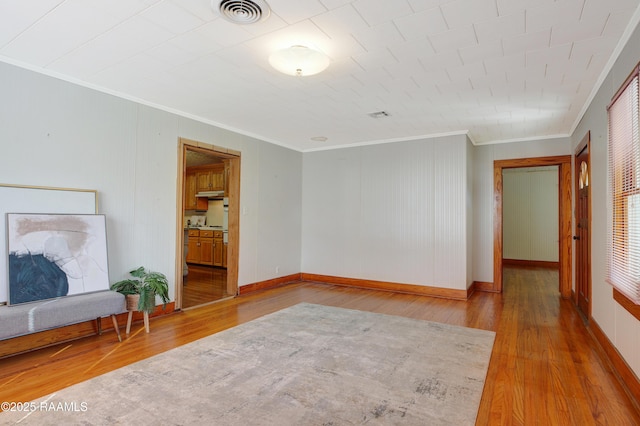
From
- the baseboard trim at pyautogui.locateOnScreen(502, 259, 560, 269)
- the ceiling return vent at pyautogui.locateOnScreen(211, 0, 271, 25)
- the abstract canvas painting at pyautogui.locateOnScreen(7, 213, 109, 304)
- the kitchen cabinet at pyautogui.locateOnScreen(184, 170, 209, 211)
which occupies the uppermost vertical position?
the ceiling return vent at pyautogui.locateOnScreen(211, 0, 271, 25)

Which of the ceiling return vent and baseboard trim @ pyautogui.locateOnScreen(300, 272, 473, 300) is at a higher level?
the ceiling return vent

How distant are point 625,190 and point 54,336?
4.99 metres

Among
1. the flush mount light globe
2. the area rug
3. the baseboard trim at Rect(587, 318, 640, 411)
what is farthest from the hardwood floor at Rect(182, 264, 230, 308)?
the baseboard trim at Rect(587, 318, 640, 411)

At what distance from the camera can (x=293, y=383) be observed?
2.40 metres

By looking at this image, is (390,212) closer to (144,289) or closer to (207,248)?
(144,289)

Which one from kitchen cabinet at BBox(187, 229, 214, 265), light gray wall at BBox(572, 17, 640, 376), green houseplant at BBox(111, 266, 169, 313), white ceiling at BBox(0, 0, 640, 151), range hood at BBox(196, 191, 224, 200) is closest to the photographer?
white ceiling at BBox(0, 0, 640, 151)

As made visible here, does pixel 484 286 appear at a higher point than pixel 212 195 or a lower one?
lower

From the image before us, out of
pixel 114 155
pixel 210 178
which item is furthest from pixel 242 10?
pixel 210 178

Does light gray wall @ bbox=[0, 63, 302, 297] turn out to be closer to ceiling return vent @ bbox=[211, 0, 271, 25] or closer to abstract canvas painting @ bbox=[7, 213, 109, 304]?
abstract canvas painting @ bbox=[7, 213, 109, 304]

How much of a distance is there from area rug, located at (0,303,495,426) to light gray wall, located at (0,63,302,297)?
1.60 m

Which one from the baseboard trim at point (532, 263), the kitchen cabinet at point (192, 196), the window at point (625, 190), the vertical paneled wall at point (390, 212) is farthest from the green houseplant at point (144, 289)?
the baseboard trim at point (532, 263)

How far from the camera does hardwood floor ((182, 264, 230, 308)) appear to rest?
194 inches

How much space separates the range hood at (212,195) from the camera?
27.2 ft

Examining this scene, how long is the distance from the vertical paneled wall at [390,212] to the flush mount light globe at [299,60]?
3309 mm
